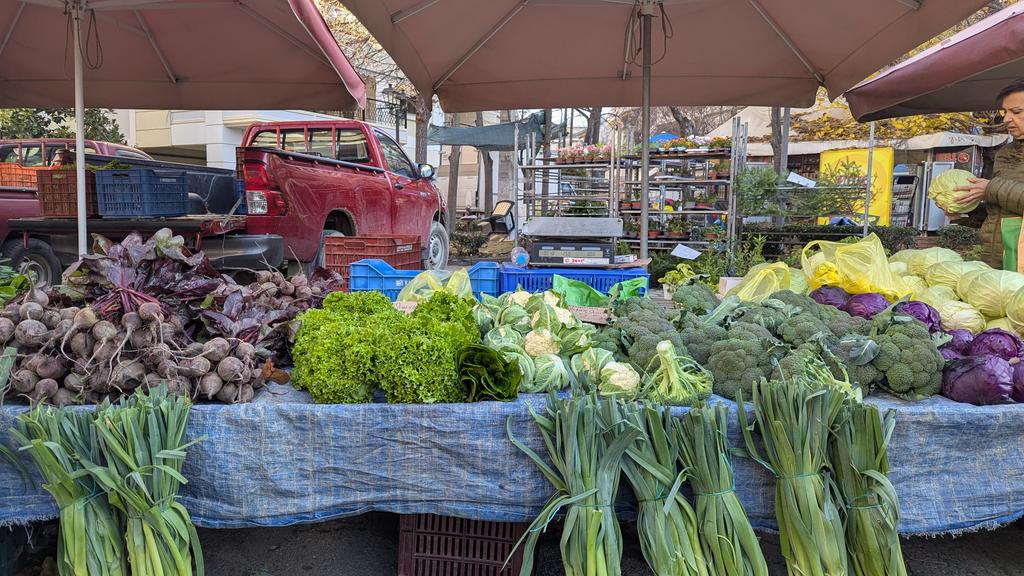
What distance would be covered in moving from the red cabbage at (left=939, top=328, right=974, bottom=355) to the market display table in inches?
19.5

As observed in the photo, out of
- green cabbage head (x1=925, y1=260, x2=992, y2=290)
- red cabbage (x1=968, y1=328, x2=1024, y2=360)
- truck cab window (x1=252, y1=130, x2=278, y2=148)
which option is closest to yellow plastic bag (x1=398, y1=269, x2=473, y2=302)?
red cabbage (x1=968, y1=328, x2=1024, y2=360)

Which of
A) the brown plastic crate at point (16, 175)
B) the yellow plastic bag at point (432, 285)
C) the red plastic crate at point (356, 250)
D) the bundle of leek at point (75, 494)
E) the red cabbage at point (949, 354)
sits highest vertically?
the brown plastic crate at point (16, 175)

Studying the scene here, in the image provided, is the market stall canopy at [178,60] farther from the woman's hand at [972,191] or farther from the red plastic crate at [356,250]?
the woman's hand at [972,191]

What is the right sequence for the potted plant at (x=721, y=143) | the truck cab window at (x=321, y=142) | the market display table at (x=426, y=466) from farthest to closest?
the potted plant at (x=721, y=143) → the truck cab window at (x=321, y=142) → the market display table at (x=426, y=466)

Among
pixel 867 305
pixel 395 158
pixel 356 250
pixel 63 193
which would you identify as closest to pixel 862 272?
pixel 867 305

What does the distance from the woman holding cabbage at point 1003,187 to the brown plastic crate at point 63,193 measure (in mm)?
6994

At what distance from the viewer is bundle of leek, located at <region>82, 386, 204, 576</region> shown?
1.93 metres

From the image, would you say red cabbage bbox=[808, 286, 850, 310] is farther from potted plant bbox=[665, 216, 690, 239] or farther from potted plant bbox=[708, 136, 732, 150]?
potted plant bbox=[708, 136, 732, 150]

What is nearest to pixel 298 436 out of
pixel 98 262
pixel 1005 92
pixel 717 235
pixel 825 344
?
pixel 98 262

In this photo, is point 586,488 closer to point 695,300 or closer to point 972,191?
point 695,300

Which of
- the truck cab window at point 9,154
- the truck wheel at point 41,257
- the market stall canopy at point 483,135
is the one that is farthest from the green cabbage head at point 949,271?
the market stall canopy at point 483,135

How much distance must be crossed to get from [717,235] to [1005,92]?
20.1ft

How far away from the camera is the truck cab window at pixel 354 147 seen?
8.22 m

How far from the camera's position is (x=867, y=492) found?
6.71 feet
